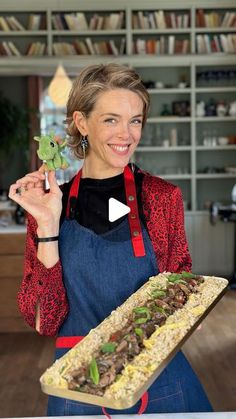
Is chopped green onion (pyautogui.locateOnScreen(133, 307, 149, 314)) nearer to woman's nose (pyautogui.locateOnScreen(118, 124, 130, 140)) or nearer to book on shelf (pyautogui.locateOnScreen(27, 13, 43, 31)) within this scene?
woman's nose (pyautogui.locateOnScreen(118, 124, 130, 140))

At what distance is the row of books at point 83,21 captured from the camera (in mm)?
7080

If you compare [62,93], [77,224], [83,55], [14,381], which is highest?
[83,55]

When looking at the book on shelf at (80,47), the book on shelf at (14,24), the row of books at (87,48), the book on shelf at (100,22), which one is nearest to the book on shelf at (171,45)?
the row of books at (87,48)

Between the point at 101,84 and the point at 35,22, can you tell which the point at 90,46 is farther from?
the point at 101,84

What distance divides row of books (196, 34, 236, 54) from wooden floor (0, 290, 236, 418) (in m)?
3.24

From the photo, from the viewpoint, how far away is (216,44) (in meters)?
7.17

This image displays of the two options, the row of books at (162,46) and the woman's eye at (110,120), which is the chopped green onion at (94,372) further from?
the row of books at (162,46)

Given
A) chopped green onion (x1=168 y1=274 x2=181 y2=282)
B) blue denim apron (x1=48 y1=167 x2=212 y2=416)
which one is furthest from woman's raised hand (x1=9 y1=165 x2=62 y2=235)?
chopped green onion (x1=168 y1=274 x2=181 y2=282)

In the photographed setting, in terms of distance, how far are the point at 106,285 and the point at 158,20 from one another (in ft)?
19.7

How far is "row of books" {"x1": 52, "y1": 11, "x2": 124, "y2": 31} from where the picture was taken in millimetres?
7080

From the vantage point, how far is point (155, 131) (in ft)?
24.3

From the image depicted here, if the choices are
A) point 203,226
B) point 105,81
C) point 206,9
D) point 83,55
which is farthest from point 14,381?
point 206,9

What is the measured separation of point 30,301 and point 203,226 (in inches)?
230

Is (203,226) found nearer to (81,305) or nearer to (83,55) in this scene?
(83,55)
